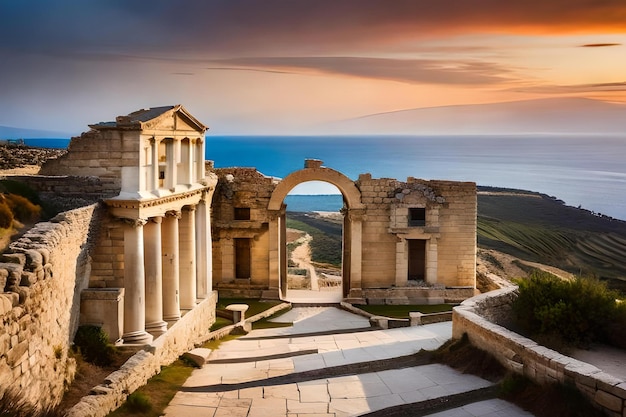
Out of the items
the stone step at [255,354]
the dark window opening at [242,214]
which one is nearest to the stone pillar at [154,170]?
the stone step at [255,354]

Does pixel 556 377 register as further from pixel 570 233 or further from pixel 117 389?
pixel 570 233

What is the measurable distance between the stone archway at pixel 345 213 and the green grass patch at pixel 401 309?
1.48 meters

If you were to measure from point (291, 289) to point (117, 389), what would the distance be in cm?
2145

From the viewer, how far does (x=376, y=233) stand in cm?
2931

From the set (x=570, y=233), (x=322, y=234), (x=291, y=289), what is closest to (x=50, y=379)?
(x=291, y=289)

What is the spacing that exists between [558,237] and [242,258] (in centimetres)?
3736

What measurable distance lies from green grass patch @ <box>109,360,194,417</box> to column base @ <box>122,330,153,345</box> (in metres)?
0.98

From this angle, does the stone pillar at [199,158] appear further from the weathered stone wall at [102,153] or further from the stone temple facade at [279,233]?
the weathered stone wall at [102,153]

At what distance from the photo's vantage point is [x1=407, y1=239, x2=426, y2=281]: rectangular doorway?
97.8 feet

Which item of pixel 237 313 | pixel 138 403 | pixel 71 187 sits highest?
pixel 71 187

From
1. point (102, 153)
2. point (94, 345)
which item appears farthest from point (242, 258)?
point (94, 345)

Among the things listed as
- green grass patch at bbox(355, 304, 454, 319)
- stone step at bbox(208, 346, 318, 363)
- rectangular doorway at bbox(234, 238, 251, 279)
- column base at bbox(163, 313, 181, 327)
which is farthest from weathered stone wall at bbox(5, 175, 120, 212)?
green grass patch at bbox(355, 304, 454, 319)

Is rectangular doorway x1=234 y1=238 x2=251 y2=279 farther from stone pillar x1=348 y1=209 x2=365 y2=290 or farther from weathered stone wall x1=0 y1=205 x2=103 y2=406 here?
weathered stone wall x1=0 y1=205 x2=103 y2=406

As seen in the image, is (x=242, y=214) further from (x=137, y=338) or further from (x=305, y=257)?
(x=305, y=257)
